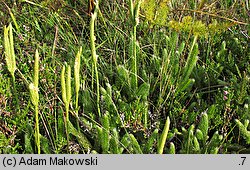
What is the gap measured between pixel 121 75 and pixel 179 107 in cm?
A: 29

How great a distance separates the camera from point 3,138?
5.04 feet

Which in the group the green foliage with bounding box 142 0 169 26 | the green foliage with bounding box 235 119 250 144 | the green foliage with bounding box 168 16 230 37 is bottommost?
the green foliage with bounding box 235 119 250 144

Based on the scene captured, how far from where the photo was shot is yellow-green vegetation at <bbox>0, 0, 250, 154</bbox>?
63.8 inches

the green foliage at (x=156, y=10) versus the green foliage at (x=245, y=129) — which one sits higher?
the green foliage at (x=156, y=10)

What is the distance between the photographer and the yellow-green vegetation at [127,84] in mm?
1621

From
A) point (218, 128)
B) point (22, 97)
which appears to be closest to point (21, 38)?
point (22, 97)

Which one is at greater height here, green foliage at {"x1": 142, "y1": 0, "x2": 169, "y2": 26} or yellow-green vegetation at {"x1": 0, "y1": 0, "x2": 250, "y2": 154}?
green foliage at {"x1": 142, "y1": 0, "x2": 169, "y2": 26}

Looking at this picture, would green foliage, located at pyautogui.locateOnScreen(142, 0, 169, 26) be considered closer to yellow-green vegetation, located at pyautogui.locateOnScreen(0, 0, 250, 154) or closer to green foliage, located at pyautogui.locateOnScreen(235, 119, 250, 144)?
yellow-green vegetation, located at pyautogui.locateOnScreen(0, 0, 250, 154)

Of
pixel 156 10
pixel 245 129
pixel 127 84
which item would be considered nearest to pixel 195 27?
pixel 156 10

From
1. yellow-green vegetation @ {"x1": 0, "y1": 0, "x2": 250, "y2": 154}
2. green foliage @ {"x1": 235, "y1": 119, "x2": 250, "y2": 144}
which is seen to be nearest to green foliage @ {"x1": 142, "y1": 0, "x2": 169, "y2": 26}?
yellow-green vegetation @ {"x1": 0, "y1": 0, "x2": 250, "y2": 154}

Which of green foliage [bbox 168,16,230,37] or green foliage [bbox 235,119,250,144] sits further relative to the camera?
green foliage [bbox 168,16,230,37]

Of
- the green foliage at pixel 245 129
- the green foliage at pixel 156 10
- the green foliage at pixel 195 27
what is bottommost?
the green foliage at pixel 245 129

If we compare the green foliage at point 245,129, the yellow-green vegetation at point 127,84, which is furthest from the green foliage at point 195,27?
the green foliage at point 245,129

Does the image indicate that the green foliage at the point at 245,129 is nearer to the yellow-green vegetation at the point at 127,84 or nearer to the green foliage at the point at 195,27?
the yellow-green vegetation at the point at 127,84
